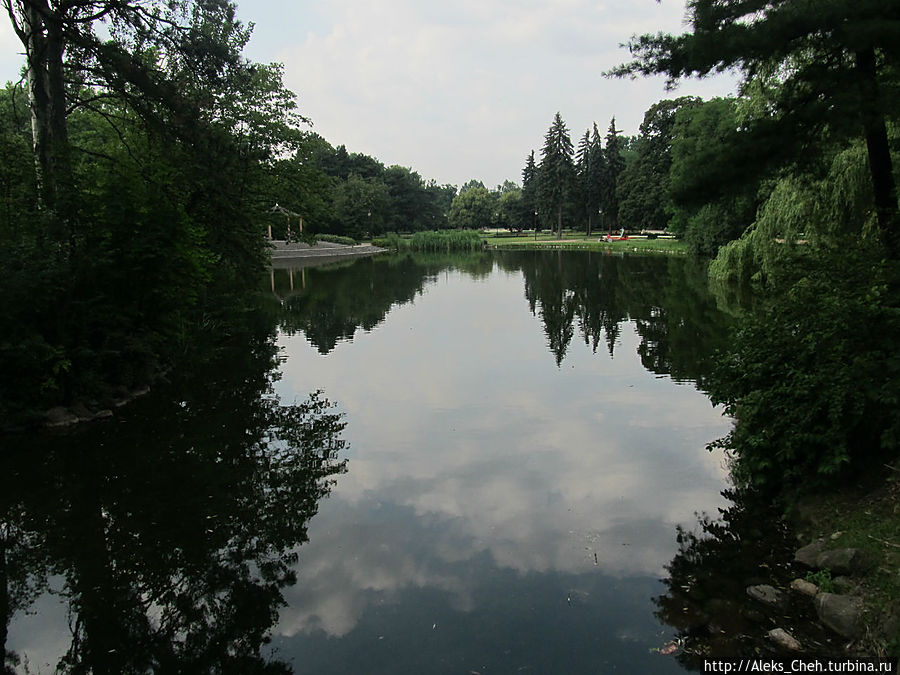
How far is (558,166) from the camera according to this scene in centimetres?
7906

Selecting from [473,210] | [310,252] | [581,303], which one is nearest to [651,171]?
[310,252]

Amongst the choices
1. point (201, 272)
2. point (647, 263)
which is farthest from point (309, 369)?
point (647, 263)

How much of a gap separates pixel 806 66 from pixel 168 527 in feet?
29.1

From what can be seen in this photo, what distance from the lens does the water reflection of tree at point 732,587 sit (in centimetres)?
470

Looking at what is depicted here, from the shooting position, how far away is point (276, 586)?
574 cm

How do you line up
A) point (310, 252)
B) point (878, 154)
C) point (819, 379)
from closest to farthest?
point (819, 379) < point (878, 154) < point (310, 252)

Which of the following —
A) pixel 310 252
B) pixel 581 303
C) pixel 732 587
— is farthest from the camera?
pixel 310 252

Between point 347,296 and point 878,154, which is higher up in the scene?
point 878,154

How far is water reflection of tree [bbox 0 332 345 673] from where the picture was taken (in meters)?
5.03

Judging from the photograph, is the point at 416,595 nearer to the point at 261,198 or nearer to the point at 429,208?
the point at 261,198

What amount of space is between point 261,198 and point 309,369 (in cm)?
Answer: 1116

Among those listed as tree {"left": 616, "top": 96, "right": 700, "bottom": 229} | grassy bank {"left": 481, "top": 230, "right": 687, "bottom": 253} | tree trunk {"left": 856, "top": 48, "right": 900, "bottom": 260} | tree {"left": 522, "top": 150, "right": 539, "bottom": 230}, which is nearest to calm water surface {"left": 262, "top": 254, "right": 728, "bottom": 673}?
tree trunk {"left": 856, "top": 48, "right": 900, "bottom": 260}

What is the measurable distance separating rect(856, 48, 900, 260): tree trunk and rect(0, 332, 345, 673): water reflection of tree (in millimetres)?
7080

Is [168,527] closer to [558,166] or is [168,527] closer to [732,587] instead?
[732,587]
